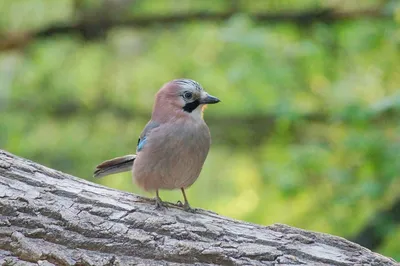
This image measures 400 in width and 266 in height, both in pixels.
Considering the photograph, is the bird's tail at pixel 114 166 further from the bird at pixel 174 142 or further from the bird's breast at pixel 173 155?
the bird's breast at pixel 173 155

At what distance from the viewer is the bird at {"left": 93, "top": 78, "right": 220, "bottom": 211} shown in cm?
427

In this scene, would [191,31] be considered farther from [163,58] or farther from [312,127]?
[312,127]

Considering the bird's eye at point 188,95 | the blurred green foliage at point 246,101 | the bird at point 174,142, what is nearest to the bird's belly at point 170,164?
the bird at point 174,142

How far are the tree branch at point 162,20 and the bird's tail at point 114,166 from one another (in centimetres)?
292

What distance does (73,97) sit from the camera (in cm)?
846

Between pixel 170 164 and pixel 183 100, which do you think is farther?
pixel 183 100

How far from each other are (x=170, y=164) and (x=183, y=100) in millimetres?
455

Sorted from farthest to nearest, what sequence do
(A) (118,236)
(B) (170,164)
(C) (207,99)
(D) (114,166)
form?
(D) (114,166), (C) (207,99), (B) (170,164), (A) (118,236)

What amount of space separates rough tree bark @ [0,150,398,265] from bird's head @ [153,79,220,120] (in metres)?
0.78

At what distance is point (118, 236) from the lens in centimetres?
365

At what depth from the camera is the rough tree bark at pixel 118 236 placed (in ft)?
11.7

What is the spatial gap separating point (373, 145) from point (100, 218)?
114 inches

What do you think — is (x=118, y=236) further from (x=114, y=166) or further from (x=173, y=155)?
(x=114, y=166)

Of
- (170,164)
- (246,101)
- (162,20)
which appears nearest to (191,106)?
(170,164)
